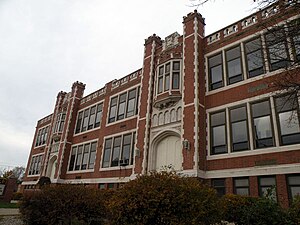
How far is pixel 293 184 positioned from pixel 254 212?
13.7ft

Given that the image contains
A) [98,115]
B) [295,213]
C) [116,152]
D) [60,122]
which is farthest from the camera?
[60,122]

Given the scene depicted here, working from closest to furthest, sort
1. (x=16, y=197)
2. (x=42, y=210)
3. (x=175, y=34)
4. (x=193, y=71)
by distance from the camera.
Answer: (x=42, y=210) < (x=193, y=71) < (x=175, y=34) < (x=16, y=197)

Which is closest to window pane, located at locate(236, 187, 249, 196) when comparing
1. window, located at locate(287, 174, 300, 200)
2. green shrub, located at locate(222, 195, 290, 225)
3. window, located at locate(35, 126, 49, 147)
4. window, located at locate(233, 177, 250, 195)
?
window, located at locate(233, 177, 250, 195)

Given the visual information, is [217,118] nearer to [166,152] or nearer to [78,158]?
[166,152]

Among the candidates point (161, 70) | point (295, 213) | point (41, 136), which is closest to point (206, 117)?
point (161, 70)

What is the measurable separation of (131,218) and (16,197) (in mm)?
26271

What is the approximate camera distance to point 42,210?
35.8 feet

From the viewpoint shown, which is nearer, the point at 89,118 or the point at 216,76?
the point at 216,76

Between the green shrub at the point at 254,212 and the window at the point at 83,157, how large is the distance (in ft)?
53.7

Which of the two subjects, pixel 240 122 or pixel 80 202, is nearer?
pixel 80 202

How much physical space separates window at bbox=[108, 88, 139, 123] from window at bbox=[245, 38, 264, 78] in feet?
32.2

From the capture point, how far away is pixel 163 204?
617cm

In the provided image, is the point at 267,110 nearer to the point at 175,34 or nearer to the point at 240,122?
the point at 240,122

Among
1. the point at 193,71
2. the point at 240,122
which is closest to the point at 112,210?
the point at 240,122
